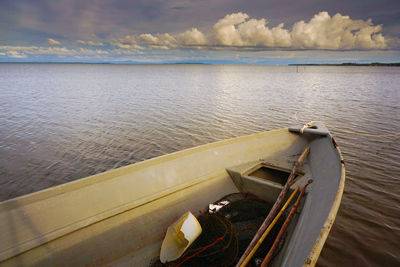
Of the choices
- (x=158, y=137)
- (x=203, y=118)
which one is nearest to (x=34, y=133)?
(x=158, y=137)

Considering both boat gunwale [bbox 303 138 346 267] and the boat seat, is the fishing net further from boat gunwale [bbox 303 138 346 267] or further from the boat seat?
boat gunwale [bbox 303 138 346 267]

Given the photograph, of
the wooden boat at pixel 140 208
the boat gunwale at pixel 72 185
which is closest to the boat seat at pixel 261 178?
the wooden boat at pixel 140 208

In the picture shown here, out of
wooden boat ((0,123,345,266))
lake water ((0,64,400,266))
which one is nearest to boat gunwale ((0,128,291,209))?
wooden boat ((0,123,345,266))

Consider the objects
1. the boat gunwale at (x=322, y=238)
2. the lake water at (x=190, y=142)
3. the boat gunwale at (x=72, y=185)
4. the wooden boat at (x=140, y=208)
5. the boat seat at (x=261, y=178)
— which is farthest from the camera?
the lake water at (x=190, y=142)

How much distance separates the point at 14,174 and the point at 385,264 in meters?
9.64

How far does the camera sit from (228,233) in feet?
10.7

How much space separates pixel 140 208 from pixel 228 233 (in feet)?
4.97

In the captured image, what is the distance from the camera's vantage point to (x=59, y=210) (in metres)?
3.13

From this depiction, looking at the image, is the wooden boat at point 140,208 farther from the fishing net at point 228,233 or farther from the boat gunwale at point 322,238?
the fishing net at point 228,233

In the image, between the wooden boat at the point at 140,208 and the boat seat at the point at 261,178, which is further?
the boat seat at the point at 261,178

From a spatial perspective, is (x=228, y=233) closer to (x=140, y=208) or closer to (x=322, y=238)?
(x=322, y=238)

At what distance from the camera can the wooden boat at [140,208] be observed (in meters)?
2.79

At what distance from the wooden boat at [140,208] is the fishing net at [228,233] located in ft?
0.83

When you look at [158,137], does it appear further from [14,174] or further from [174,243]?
[174,243]
